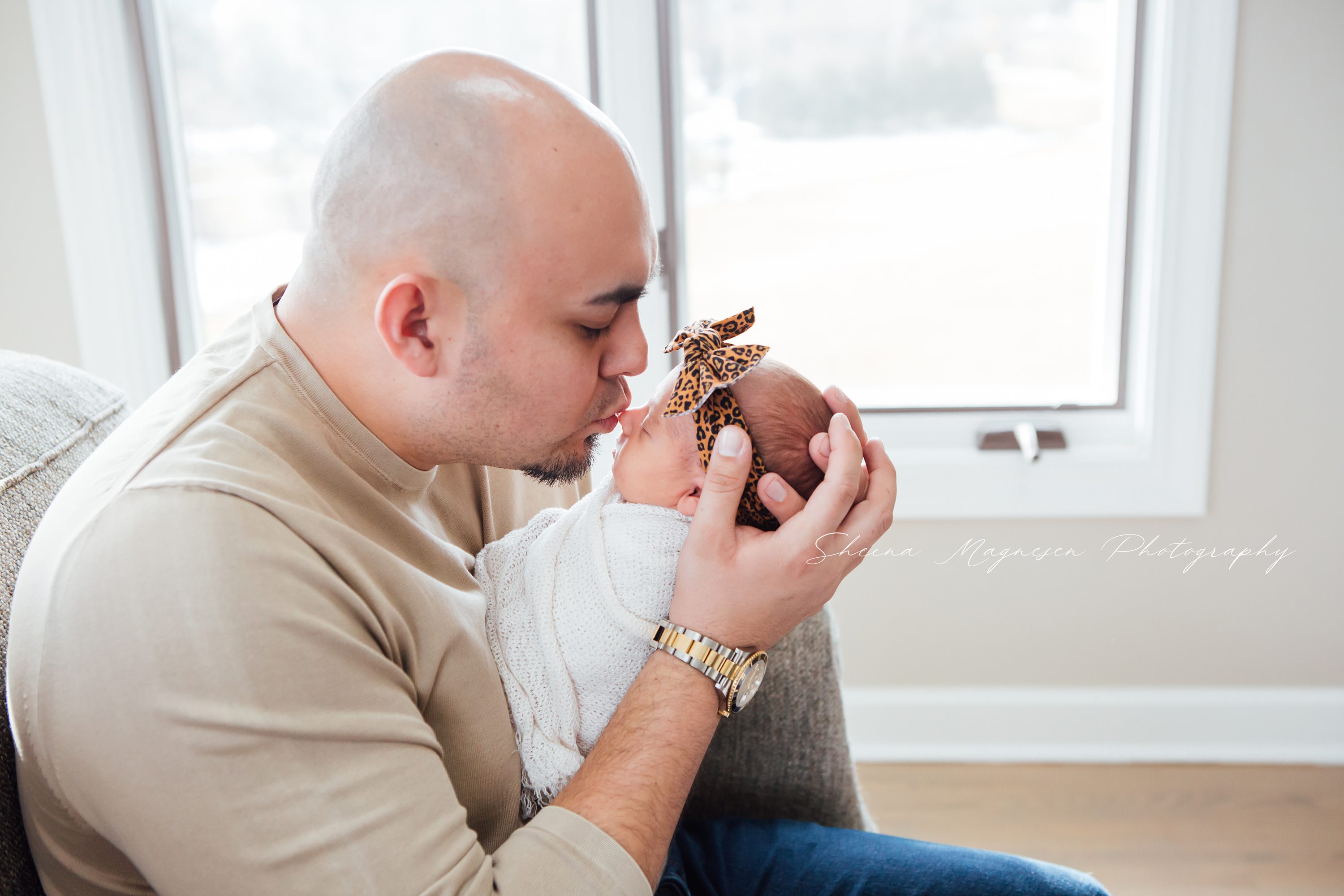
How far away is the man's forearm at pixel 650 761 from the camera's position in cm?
85

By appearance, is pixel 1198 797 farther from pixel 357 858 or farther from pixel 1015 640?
pixel 357 858

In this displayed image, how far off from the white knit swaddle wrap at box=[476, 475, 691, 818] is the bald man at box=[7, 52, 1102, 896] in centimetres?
5

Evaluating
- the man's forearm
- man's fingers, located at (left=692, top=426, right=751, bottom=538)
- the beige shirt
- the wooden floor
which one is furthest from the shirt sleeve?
the wooden floor

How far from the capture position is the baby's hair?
113cm

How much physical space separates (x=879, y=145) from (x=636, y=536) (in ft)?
4.56

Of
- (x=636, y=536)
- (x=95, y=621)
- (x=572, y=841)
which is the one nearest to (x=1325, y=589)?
(x=636, y=536)

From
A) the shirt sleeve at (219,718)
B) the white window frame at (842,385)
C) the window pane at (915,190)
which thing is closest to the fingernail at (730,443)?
the shirt sleeve at (219,718)

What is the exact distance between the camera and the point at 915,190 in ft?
7.02

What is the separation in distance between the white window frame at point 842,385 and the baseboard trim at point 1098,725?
1.55 feet

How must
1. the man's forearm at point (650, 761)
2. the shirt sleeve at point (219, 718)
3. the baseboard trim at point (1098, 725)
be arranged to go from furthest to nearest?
the baseboard trim at point (1098, 725)
the man's forearm at point (650, 761)
the shirt sleeve at point (219, 718)

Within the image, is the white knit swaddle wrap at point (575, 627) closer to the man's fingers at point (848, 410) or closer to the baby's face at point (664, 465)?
the baby's face at point (664, 465)

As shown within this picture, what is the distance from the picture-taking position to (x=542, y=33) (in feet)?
6.75

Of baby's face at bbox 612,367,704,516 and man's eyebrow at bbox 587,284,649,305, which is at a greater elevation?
man's eyebrow at bbox 587,284,649,305

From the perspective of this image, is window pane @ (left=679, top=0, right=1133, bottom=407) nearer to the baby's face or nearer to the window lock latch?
the window lock latch
